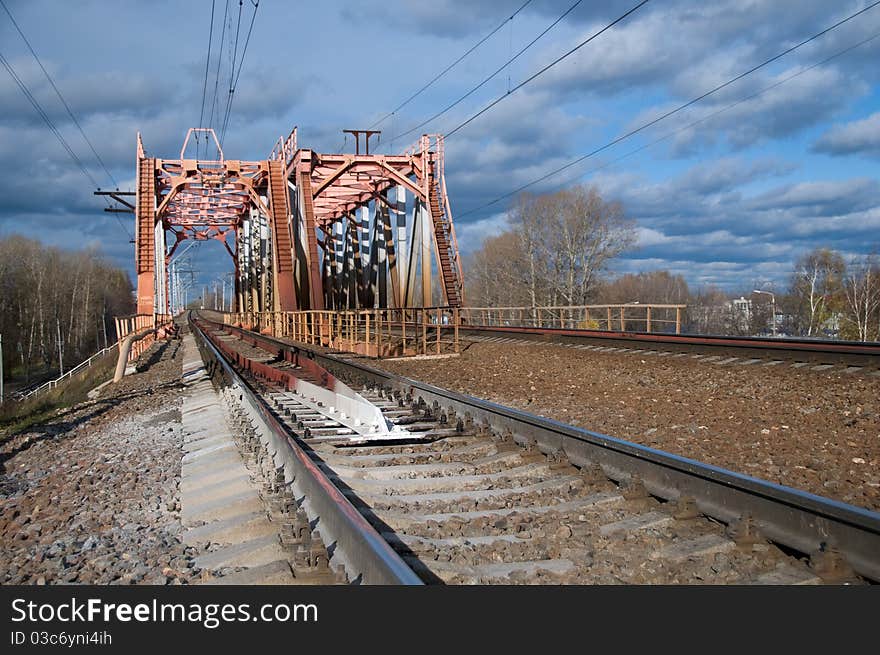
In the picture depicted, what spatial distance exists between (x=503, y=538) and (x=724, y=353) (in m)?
9.98

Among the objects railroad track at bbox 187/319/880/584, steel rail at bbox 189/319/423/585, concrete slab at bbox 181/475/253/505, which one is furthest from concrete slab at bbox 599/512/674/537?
concrete slab at bbox 181/475/253/505

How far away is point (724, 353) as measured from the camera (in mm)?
12578

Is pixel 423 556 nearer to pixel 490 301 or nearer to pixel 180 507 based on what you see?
pixel 180 507

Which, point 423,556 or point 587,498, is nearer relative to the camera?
point 423,556

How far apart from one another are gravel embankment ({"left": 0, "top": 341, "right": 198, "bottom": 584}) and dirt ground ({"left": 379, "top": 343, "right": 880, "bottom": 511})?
3965 millimetres

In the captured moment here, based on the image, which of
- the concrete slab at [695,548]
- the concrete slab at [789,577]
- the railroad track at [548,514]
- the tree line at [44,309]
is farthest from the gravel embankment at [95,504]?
the tree line at [44,309]

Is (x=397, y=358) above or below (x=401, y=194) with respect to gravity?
below

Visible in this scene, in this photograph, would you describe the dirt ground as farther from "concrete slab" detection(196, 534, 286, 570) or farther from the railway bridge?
the railway bridge

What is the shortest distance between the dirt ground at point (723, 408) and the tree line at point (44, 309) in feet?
180

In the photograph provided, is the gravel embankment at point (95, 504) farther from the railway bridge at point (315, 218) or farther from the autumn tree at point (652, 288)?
the autumn tree at point (652, 288)

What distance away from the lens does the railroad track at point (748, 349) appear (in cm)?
1042

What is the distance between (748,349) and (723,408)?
4638 mm

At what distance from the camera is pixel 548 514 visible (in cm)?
413
